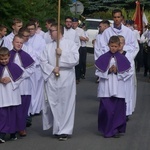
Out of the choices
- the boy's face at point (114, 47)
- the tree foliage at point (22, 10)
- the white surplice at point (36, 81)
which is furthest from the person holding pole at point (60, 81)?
the tree foliage at point (22, 10)

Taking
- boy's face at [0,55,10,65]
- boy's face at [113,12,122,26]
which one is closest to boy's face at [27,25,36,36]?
boy's face at [113,12,122,26]

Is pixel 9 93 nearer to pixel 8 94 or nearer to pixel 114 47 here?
pixel 8 94

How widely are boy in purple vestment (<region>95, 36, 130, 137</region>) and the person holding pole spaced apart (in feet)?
1.89

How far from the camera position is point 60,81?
10.1 meters

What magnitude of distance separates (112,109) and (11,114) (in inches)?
67.0

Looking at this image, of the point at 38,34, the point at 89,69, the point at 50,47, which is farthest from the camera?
the point at 89,69

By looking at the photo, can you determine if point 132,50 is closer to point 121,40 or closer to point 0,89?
point 121,40

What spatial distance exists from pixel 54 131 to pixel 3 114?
0.91 metres

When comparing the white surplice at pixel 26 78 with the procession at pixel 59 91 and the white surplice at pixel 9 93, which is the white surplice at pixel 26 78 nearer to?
the procession at pixel 59 91

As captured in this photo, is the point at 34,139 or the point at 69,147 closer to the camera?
the point at 69,147

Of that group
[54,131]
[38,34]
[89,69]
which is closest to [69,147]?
[54,131]

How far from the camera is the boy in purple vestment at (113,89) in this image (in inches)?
410

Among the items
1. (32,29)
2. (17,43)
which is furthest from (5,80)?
(32,29)

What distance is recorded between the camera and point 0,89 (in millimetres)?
9844
